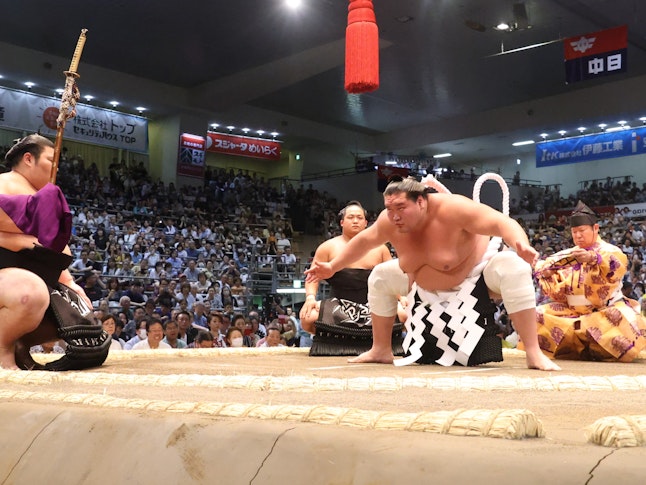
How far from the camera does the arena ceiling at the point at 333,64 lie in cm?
850

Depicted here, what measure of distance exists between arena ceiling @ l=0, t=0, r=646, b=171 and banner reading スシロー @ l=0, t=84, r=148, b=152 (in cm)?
37

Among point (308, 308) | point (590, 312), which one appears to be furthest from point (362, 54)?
point (590, 312)

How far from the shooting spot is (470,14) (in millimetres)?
8469

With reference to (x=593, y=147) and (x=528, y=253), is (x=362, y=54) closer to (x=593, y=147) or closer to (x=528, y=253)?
(x=528, y=253)

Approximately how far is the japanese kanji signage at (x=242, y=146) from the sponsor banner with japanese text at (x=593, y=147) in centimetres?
542

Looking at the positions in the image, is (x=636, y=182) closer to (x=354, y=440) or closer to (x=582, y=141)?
(x=582, y=141)

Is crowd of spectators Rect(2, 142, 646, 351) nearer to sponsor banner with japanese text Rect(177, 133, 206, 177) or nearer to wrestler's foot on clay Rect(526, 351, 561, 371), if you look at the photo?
sponsor banner with japanese text Rect(177, 133, 206, 177)

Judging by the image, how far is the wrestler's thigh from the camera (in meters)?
2.02

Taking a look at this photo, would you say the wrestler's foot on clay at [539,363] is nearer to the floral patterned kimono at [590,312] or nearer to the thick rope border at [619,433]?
Result: the floral patterned kimono at [590,312]

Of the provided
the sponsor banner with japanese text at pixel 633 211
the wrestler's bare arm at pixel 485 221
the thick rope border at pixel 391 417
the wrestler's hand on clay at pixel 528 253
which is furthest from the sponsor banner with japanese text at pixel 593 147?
the thick rope border at pixel 391 417

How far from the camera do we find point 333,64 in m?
9.88

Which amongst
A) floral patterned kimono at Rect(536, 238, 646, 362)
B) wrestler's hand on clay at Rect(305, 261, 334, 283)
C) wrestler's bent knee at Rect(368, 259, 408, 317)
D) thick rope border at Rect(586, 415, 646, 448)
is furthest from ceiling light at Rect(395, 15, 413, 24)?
thick rope border at Rect(586, 415, 646, 448)

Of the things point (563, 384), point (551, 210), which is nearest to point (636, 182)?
point (551, 210)

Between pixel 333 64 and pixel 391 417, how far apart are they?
9444 mm
